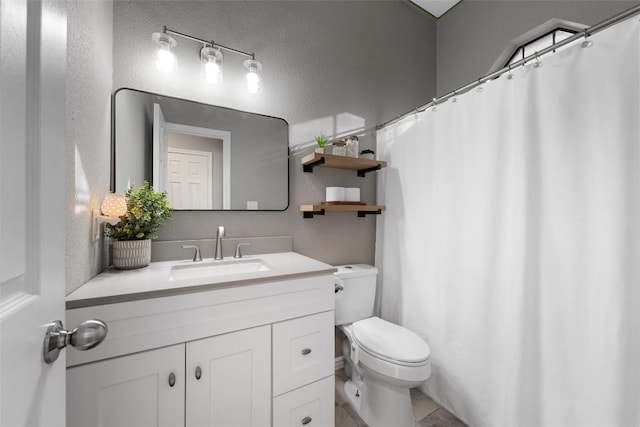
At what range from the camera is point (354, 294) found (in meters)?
1.76

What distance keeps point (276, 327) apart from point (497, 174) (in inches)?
50.0

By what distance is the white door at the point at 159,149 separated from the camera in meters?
1.42

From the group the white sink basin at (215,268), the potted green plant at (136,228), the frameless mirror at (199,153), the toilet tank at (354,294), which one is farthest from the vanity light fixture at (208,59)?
the toilet tank at (354,294)

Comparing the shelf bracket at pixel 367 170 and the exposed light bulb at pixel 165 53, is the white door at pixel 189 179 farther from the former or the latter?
the shelf bracket at pixel 367 170

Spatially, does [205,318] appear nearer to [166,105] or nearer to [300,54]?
[166,105]

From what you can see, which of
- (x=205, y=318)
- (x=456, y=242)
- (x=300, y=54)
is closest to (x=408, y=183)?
(x=456, y=242)

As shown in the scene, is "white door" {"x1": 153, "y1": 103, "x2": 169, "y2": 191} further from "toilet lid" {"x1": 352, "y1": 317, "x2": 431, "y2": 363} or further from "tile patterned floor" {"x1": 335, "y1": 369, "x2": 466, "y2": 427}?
"tile patterned floor" {"x1": 335, "y1": 369, "x2": 466, "y2": 427}

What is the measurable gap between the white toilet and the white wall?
119 cm

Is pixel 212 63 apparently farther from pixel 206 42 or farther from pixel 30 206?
pixel 30 206

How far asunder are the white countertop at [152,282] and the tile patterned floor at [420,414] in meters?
0.91

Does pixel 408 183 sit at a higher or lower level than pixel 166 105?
lower

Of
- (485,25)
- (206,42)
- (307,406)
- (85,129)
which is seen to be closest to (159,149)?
(85,129)

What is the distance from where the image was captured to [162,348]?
94 cm

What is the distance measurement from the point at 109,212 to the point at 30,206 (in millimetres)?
825
